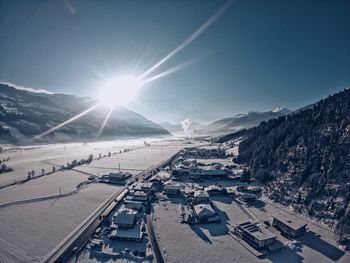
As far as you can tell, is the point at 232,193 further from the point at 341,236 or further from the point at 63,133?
the point at 63,133

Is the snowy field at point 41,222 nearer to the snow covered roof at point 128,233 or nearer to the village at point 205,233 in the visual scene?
the village at point 205,233

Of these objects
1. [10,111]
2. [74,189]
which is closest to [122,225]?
[74,189]

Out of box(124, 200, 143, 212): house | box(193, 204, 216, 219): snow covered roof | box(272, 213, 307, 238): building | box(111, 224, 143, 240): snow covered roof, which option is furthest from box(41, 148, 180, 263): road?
box(272, 213, 307, 238): building

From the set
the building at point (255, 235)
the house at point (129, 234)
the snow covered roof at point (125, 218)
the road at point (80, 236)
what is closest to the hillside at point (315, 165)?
the building at point (255, 235)

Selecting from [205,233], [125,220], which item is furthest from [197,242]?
[125,220]

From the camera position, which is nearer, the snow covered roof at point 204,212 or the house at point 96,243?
the house at point 96,243

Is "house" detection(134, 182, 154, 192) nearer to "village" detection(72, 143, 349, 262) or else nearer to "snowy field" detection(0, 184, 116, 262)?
"village" detection(72, 143, 349, 262)

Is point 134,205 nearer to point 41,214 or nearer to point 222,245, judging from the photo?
point 41,214
